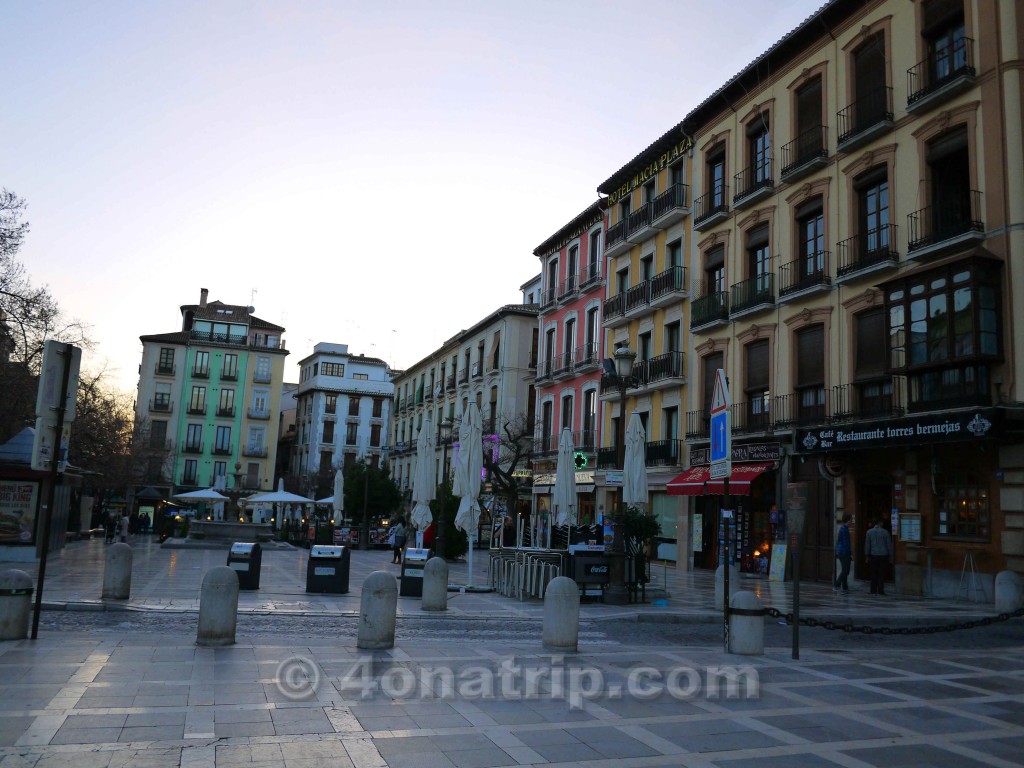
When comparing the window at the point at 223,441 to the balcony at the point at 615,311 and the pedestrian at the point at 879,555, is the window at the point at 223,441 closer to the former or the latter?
the balcony at the point at 615,311

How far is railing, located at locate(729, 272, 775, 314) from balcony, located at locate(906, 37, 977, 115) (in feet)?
21.4

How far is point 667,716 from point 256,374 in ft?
221

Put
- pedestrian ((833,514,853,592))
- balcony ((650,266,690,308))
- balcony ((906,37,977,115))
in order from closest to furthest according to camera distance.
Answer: balcony ((906,37,977,115)) → pedestrian ((833,514,853,592)) → balcony ((650,266,690,308))

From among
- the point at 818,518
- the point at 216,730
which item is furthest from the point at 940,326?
the point at 216,730

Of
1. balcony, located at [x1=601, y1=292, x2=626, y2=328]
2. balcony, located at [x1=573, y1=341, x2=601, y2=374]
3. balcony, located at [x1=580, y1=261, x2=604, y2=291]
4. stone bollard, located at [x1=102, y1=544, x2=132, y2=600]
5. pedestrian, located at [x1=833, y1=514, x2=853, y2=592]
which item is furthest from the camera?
balcony, located at [x1=580, y1=261, x2=604, y2=291]

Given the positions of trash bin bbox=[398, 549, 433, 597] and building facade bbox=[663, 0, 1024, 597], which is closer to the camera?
trash bin bbox=[398, 549, 433, 597]

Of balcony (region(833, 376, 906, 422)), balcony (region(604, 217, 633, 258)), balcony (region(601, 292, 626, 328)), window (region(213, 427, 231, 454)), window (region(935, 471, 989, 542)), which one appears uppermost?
balcony (region(604, 217, 633, 258))

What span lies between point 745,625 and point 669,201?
23445 mm

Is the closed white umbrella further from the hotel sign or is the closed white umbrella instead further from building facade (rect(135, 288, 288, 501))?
building facade (rect(135, 288, 288, 501))

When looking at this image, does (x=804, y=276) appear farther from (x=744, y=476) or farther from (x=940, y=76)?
(x=940, y=76)

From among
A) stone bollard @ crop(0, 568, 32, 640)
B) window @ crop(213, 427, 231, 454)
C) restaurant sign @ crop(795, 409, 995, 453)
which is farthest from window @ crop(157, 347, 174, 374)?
stone bollard @ crop(0, 568, 32, 640)

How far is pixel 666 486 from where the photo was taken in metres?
29.6

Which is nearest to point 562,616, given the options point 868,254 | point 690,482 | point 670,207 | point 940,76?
point 868,254

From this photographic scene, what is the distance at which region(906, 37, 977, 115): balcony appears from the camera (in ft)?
61.8
